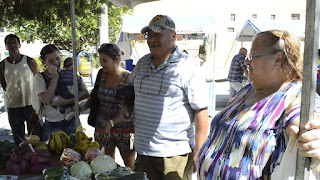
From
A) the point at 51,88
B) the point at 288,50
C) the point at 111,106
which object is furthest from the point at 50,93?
the point at 288,50

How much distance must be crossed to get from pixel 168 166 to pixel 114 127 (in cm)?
87

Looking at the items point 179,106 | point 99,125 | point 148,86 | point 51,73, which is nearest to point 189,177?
point 179,106

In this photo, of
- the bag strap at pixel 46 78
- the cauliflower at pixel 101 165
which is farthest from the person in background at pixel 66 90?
the cauliflower at pixel 101 165

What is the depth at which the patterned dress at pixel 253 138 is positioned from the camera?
4.67 feet

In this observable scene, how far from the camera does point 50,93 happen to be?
305cm

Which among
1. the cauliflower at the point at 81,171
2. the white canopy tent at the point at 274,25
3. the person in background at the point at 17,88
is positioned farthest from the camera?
the white canopy tent at the point at 274,25

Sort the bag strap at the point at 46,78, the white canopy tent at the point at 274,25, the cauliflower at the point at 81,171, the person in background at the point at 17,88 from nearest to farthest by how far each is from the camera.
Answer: the cauliflower at the point at 81,171 → the bag strap at the point at 46,78 → the person in background at the point at 17,88 → the white canopy tent at the point at 274,25

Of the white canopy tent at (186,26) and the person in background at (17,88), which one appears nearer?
the person in background at (17,88)

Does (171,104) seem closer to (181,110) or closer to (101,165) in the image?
(181,110)

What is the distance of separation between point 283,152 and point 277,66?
0.44 metres

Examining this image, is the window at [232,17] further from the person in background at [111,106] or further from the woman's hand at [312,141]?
the woman's hand at [312,141]

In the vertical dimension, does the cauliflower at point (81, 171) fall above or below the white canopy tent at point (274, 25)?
below

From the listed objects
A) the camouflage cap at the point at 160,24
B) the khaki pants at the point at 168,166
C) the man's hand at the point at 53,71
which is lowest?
the khaki pants at the point at 168,166

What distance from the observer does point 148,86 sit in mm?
2426
